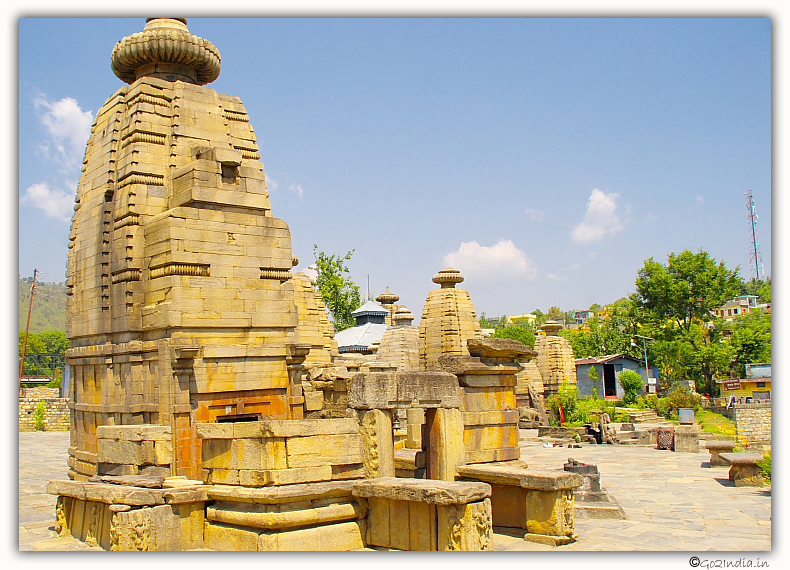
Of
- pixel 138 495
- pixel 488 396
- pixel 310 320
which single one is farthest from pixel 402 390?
pixel 310 320

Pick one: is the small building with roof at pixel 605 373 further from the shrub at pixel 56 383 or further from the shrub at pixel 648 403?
the shrub at pixel 56 383

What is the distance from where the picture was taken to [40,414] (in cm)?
3256

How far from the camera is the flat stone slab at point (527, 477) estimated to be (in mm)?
9875

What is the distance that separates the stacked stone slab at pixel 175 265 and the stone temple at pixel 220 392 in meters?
0.03

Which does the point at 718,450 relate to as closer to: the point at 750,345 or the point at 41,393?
the point at 750,345

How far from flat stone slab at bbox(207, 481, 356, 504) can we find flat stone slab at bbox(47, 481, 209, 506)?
0.20 m

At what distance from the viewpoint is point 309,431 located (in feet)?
31.6

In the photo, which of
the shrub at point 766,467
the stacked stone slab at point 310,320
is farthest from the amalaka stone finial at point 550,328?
the shrub at point 766,467

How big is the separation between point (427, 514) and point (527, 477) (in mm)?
1976

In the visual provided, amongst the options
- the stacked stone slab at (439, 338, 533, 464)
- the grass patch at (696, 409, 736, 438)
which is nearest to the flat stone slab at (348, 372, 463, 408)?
the stacked stone slab at (439, 338, 533, 464)
